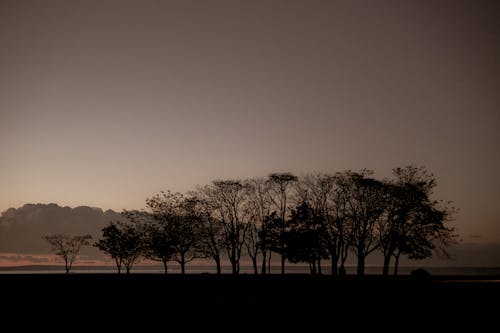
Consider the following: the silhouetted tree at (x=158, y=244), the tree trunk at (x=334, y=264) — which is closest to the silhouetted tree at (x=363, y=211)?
the tree trunk at (x=334, y=264)

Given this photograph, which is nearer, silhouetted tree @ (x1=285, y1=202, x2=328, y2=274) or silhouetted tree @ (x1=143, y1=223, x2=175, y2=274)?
silhouetted tree @ (x1=285, y1=202, x2=328, y2=274)

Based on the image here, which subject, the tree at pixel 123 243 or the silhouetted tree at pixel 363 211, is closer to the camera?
the silhouetted tree at pixel 363 211

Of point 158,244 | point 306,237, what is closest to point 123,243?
point 158,244

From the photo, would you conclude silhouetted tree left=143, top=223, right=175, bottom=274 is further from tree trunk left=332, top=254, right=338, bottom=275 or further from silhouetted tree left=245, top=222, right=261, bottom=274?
tree trunk left=332, top=254, right=338, bottom=275

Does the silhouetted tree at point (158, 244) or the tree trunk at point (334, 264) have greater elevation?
the silhouetted tree at point (158, 244)

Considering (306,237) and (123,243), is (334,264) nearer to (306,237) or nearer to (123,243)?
(306,237)

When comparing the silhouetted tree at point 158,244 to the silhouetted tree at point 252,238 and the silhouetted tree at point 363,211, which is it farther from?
the silhouetted tree at point 363,211

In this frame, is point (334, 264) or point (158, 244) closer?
point (334, 264)

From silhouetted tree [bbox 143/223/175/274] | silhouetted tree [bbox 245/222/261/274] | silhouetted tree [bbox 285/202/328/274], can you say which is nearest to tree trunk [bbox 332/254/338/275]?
silhouetted tree [bbox 285/202/328/274]

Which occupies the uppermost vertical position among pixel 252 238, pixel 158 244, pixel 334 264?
pixel 252 238

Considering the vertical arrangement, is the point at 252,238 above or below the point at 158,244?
above
